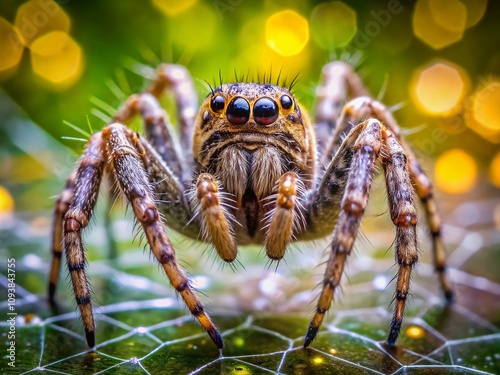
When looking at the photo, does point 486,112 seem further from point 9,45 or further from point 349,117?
point 9,45

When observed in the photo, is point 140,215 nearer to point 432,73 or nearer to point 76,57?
point 76,57

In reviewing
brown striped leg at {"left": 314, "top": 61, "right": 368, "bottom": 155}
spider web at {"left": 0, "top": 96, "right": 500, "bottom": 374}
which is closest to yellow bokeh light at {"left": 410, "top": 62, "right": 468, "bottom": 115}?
spider web at {"left": 0, "top": 96, "right": 500, "bottom": 374}

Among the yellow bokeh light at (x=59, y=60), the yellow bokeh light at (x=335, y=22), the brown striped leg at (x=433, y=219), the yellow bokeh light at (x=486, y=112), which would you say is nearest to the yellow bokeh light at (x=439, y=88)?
the yellow bokeh light at (x=486, y=112)

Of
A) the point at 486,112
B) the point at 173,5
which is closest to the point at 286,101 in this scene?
the point at 173,5

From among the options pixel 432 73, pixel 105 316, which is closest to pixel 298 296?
pixel 105 316

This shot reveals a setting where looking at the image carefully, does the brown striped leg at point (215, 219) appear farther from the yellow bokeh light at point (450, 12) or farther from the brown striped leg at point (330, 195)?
the yellow bokeh light at point (450, 12)
